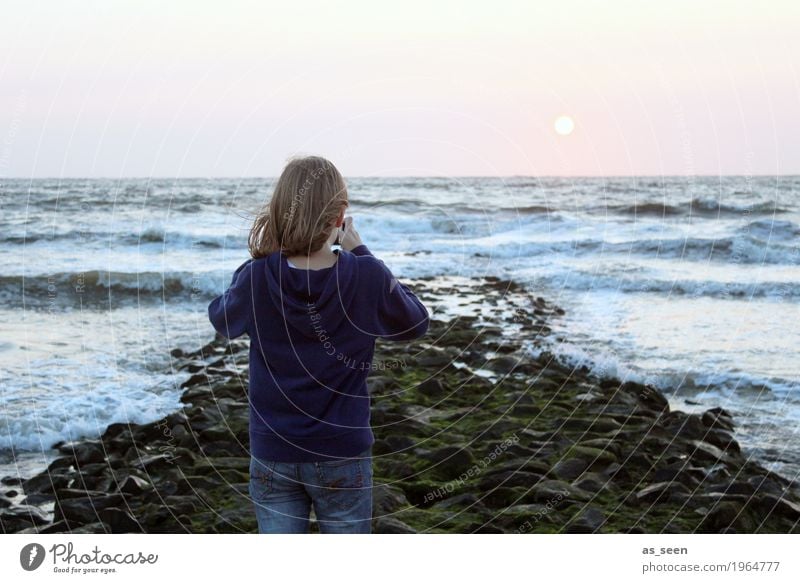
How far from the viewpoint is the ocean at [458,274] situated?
7.36 meters

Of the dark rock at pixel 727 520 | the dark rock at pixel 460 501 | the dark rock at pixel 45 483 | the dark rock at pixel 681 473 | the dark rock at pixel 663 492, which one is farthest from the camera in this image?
the dark rock at pixel 681 473

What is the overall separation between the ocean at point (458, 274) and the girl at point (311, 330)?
160 cm

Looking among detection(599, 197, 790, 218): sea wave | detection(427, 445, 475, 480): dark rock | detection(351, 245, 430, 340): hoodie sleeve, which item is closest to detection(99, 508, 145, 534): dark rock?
detection(427, 445, 475, 480): dark rock

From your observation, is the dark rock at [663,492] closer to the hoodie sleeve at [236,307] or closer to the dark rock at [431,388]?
the dark rock at [431,388]

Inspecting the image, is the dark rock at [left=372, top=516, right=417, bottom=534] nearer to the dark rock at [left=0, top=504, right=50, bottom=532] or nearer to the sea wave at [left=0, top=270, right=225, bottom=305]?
the dark rock at [left=0, top=504, right=50, bottom=532]

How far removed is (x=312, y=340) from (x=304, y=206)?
0.42m

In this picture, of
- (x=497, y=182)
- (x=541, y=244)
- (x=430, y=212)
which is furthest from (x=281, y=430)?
(x=497, y=182)

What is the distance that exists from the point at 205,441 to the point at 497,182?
832 inches

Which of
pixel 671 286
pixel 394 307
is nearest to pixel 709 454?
pixel 394 307

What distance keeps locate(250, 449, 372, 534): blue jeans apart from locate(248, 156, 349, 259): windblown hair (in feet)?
2.28

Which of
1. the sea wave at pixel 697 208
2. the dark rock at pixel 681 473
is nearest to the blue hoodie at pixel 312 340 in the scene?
the dark rock at pixel 681 473

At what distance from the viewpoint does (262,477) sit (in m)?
3.02

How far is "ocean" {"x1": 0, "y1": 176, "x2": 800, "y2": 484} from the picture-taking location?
24.1ft
